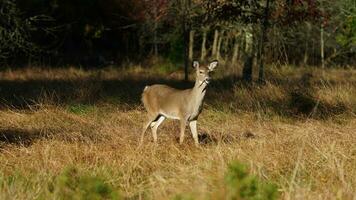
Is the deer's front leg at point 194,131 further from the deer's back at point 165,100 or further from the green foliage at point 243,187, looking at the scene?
the green foliage at point 243,187

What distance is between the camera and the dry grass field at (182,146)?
6.17 m

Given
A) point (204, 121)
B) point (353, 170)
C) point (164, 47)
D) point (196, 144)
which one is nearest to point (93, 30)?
point (164, 47)

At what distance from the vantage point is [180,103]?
10094 millimetres

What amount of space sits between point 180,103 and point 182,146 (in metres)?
1.27

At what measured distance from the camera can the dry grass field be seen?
6.17 metres

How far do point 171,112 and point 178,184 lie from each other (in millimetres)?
4003

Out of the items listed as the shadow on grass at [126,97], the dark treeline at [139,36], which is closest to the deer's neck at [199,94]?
the shadow on grass at [126,97]

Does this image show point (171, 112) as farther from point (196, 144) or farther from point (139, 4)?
point (139, 4)

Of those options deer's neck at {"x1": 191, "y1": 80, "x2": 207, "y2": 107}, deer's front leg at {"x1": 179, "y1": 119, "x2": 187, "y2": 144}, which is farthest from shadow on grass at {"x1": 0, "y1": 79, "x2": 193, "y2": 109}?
deer's neck at {"x1": 191, "y1": 80, "x2": 207, "y2": 107}

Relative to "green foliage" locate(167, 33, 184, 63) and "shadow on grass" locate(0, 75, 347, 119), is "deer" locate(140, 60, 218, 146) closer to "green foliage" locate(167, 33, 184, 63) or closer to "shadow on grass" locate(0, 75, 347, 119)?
"shadow on grass" locate(0, 75, 347, 119)

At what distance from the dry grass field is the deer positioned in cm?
24

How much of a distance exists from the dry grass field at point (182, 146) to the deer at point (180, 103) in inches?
9.3

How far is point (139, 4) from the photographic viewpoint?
97.2 ft

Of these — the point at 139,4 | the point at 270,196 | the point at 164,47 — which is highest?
the point at 270,196
